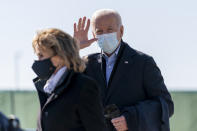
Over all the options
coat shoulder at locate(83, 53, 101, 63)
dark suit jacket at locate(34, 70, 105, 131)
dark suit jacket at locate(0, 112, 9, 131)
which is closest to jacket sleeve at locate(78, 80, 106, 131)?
dark suit jacket at locate(34, 70, 105, 131)

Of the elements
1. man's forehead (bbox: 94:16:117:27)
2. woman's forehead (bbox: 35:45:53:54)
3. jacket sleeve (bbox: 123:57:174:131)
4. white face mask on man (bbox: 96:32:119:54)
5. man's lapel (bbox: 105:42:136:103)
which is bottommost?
jacket sleeve (bbox: 123:57:174:131)

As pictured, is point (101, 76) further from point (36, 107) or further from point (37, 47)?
point (36, 107)

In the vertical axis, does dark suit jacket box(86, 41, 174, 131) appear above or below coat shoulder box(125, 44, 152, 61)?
below

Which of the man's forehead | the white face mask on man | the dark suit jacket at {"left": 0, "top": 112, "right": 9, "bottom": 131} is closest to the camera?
the dark suit jacket at {"left": 0, "top": 112, "right": 9, "bottom": 131}

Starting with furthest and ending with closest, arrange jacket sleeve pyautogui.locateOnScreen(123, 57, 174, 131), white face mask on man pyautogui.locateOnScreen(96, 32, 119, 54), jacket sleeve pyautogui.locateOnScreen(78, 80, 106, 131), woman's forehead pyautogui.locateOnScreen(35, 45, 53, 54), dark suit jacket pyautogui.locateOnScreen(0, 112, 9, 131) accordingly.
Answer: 1. white face mask on man pyautogui.locateOnScreen(96, 32, 119, 54)
2. jacket sleeve pyautogui.locateOnScreen(123, 57, 174, 131)
3. woman's forehead pyautogui.locateOnScreen(35, 45, 53, 54)
4. jacket sleeve pyautogui.locateOnScreen(78, 80, 106, 131)
5. dark suit jacket pyautogui.locateOnScreen(0, 112, 9, 131)

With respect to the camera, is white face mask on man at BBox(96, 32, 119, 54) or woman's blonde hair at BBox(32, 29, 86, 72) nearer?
woman's blonde hair at BBox(32, 29, 86, 72)

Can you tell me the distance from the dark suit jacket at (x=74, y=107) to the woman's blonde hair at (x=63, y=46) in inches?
2.5

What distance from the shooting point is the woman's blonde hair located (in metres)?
5.54

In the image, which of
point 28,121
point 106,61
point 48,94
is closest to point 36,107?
point 28,121

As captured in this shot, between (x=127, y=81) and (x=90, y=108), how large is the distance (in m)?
A: 1.24

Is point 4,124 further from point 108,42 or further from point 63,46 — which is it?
point 108,42

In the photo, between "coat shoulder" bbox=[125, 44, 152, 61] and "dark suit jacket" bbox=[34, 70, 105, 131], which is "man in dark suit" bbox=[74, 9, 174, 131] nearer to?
"coat shoulder" bbox=[125, 44, 152, 61]

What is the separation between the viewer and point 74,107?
5.48m

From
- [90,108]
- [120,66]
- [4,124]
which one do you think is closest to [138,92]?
[120,66]
